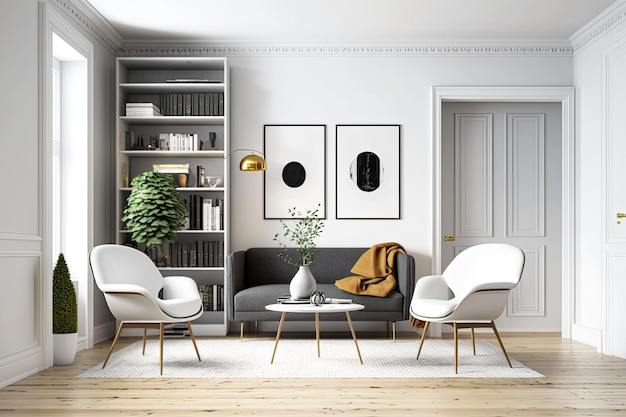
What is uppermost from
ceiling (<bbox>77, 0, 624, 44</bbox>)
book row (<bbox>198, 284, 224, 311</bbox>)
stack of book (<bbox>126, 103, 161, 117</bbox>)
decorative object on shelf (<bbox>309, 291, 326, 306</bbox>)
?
ceiling (<bbox>77, 0, 624, 44</bbox>)

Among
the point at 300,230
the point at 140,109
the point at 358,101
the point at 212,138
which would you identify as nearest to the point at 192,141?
the point at 212,138

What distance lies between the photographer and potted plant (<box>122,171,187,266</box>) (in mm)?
6316

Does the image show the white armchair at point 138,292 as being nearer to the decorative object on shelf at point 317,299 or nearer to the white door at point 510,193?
the decorative object on shelf at point 317,299

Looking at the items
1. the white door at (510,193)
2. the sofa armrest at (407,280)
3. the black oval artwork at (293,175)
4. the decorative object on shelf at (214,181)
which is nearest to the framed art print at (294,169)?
the black oval artwork at (293,175)

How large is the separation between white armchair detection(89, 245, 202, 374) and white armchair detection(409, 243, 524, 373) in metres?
1.68

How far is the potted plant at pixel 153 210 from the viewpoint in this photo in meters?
6.32

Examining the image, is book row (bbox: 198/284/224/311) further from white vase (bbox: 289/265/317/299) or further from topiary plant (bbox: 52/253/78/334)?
topiary plant (bbox: 52/253/78/334)

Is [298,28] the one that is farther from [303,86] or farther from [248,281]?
[248,281]

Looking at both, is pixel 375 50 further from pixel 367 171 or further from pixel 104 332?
pixel 104 332

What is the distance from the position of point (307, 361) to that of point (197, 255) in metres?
1.89

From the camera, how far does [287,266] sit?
684 cm

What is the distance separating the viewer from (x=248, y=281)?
6824 mm

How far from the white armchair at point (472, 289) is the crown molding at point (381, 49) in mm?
2272

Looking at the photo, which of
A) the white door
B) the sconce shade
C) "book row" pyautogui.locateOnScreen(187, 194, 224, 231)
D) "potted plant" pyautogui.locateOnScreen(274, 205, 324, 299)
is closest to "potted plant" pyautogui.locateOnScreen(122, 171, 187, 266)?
"book row" pyautogui.locateOnScreen(187, 194, 224, 231)
